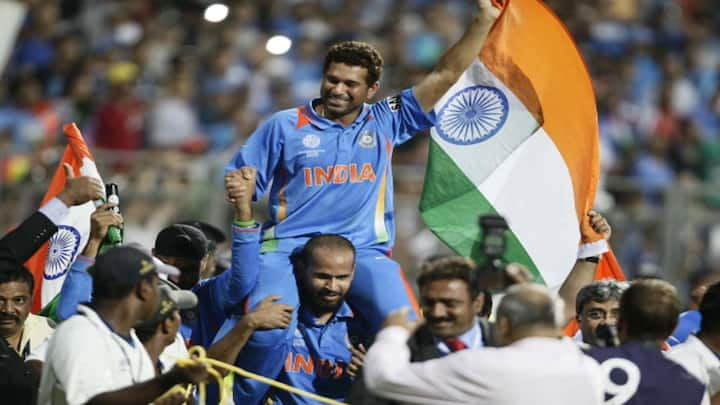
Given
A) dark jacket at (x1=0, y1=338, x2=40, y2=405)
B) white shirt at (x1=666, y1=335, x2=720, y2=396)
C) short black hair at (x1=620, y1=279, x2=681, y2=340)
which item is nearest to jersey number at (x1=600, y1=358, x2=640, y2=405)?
short black hair at (x1=620, y1=279, x2=681, y2=340)

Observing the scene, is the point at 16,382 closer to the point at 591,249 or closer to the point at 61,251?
the point at 61,251

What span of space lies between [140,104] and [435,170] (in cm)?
793

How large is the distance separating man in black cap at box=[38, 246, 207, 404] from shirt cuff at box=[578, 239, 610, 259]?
3.77 metres

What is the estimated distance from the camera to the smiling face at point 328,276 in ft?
28.6

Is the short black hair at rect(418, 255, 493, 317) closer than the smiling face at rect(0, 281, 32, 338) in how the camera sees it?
Yes

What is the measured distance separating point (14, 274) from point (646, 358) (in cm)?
348

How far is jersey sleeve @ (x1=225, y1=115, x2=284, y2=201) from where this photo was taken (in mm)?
8953

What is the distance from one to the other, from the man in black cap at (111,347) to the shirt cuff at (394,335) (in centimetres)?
87

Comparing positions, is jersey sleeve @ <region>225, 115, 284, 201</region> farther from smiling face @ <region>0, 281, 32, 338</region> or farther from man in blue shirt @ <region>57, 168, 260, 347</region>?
smiling face @ <region>0, 281, 32, 338</region>

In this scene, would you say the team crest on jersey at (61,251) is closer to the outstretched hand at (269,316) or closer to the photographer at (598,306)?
the outstretched hand at (269,316)

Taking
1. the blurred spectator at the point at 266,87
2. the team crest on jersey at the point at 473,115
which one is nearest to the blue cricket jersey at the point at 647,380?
the team crest on jersey at the point at 473,115

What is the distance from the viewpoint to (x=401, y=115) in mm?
9359

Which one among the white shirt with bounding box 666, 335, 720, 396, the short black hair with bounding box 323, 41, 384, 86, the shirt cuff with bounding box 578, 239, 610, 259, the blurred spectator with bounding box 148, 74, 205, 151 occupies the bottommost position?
the white shirt with bounding box 666, 335, 720, 396

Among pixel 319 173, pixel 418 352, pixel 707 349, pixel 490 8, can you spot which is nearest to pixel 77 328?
pixel 418 352
